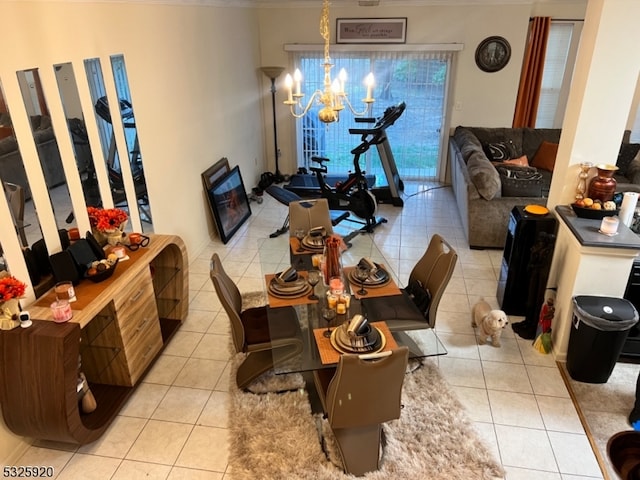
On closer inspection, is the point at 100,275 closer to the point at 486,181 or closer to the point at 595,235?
the point at 595,235

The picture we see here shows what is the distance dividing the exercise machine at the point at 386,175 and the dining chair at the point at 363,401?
3.70 m

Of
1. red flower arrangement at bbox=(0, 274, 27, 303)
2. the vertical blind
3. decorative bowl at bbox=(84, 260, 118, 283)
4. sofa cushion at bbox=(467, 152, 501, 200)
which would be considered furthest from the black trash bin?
the vertical blind

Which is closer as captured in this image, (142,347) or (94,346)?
(94,346)

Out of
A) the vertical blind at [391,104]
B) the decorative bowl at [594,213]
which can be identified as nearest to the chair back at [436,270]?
the decorative bowl at [594,213]

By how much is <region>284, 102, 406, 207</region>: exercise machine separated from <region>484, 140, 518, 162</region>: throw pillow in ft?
4.21

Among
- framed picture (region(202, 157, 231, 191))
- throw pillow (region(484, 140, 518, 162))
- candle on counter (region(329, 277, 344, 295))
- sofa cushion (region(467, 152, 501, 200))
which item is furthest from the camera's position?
throw pillow (region(484, 140, 518, 162))

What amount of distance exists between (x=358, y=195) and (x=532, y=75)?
10.6ft

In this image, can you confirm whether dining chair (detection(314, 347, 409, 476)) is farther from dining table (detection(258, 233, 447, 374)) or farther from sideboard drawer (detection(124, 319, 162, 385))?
sideboard drawer (detection(124, 319, 162, 385))

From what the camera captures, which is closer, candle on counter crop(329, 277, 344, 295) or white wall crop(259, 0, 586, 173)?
candle on counter crop(329, 277, 344, 295)

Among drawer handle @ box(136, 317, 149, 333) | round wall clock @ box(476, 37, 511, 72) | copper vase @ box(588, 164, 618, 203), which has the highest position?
round wall clock @ box(476, 37, 511, 72)

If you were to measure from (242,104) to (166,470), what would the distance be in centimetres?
471

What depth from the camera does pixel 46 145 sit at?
8.98 feet

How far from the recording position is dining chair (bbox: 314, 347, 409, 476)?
209cm

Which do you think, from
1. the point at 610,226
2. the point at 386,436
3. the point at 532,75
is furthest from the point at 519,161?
the point at 386,436
